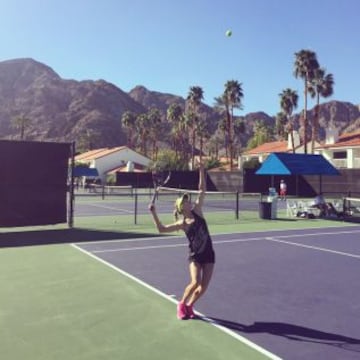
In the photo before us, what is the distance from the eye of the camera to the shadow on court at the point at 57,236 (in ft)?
45.4

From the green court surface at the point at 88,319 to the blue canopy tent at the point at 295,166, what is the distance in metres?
13.0

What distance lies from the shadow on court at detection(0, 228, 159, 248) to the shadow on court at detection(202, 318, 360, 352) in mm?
8411

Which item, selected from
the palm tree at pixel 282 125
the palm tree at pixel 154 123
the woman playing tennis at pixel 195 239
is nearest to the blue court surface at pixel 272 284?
the woman playing tennis at pixel 195 239

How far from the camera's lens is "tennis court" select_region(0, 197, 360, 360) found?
18.4ft

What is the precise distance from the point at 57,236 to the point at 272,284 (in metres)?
8.36

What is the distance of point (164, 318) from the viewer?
262 inches

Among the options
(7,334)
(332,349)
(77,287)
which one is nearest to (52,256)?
(77,287)

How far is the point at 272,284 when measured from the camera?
871 cm

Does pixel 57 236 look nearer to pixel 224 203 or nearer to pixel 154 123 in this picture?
pixel 224 203

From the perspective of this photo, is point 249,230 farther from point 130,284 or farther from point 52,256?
point 130,284

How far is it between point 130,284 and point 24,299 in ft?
6.11

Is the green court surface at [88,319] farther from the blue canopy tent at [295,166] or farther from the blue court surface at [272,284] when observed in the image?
the blue canopy tent at [295,166]

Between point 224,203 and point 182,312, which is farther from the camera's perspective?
point 224,203

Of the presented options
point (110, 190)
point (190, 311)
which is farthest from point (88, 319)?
point (110, 190)
